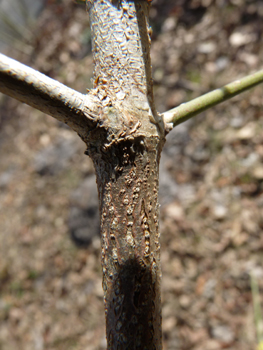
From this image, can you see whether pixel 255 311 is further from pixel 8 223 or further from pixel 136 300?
pixel 8 223

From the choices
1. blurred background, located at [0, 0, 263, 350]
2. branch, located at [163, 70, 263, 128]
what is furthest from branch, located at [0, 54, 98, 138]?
blurred background, located at [0, 0, 263, 350]

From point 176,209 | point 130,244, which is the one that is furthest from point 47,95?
point 176,209

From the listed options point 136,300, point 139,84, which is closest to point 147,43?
point 139,84

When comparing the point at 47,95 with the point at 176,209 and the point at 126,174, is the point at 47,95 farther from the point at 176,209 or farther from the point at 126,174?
the point at 176,209

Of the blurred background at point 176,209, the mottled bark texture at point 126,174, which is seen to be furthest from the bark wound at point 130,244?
the blurred background at point 176,209

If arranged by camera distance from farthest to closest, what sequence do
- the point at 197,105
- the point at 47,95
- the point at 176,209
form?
the point at 176,209 < the point at 197,105 < the point at 47,95

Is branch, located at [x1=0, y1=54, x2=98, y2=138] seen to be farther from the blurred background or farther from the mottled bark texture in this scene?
the blurred background

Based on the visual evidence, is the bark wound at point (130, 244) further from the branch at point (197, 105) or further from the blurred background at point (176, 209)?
the blurred background at point (176, 209)
